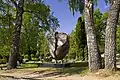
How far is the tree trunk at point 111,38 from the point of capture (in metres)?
16.0

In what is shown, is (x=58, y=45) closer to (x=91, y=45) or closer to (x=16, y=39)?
(x=16, y=39)

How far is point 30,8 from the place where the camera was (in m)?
26.1

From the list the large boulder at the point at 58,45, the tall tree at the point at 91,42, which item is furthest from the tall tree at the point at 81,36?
the tall tree at the point at 91,42

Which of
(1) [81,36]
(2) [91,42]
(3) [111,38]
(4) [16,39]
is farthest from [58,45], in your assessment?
(1) [81,36]

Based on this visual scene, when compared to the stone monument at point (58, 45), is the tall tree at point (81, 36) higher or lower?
higher

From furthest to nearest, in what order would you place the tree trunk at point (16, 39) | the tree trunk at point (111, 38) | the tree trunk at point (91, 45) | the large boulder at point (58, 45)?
the large boulder at point (58, 45) → the tree trunk at point (16, 39) → the tree trunk at point (91, 45) → the tree trunk at point (111, 38)

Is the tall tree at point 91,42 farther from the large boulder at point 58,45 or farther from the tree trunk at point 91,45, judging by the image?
the large boulder at point 58,45

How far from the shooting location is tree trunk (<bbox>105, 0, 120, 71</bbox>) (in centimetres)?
1603

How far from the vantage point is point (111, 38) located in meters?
16.2

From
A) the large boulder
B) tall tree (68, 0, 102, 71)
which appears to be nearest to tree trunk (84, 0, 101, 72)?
tall tree (68, 0, 102, 71)

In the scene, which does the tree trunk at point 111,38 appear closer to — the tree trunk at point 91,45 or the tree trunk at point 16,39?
the tree trunk at point 91,45

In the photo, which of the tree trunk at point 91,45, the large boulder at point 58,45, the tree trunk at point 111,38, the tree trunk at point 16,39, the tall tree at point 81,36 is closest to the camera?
the tree trunk at point 111,38

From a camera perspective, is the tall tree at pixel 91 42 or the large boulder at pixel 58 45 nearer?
the tall tree at pixel 91 42

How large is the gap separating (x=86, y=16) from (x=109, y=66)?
11.7 feet
